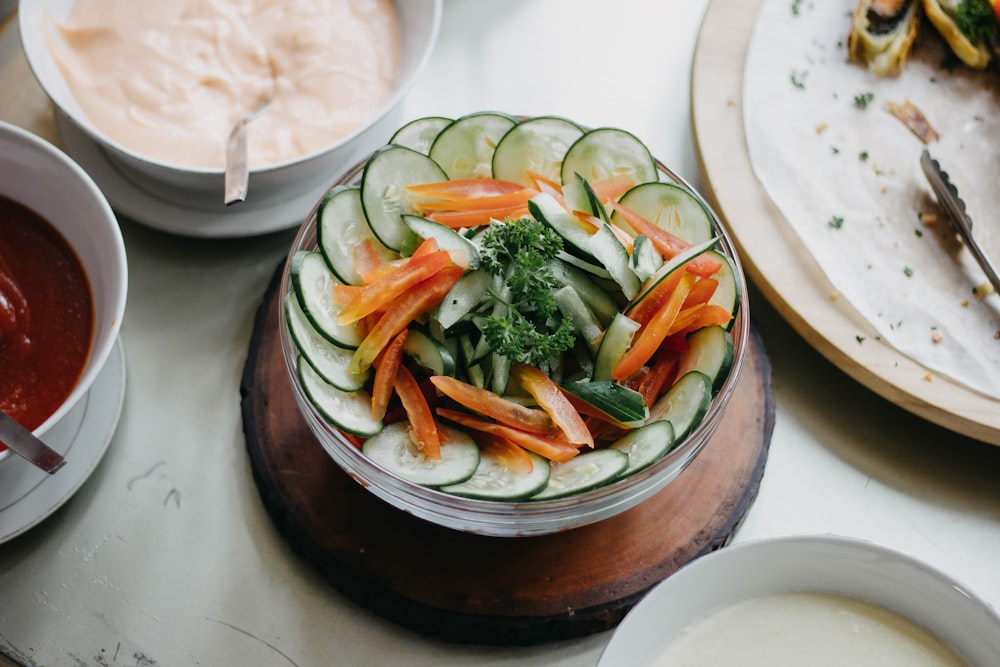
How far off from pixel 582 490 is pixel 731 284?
16.9 inches

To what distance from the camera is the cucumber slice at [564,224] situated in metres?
1.37

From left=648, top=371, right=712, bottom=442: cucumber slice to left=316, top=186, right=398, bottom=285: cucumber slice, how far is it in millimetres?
501

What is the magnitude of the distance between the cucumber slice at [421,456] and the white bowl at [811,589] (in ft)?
1.02

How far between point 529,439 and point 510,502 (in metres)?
0.10

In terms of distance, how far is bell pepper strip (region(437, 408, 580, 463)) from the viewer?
4.23ft

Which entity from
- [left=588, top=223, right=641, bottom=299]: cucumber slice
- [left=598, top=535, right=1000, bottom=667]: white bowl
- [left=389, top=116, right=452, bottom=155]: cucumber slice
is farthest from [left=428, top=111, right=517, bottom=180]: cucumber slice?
[left=598, top=535, right=1000, bottom=667]: white bowl

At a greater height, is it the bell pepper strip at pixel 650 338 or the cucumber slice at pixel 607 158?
the cucumber slice at pixel 607 158

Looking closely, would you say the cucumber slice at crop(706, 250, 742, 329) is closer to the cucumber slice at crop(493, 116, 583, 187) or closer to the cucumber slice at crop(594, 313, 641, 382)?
the cucumber slice at crop(594, 313, 641, 382)

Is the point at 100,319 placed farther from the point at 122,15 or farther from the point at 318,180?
the point at 122,15

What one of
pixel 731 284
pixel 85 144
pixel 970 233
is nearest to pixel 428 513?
pixel 731 284

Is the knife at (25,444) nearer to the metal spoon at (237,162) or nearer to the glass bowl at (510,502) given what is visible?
the glass bowl at (510,502)

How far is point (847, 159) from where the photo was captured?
6.50 feet

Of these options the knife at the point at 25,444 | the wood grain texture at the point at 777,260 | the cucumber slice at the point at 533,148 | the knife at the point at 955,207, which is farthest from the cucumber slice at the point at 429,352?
the knife at the point at 955,207

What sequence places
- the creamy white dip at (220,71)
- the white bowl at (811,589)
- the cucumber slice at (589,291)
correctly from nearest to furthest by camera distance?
the white bowl at (811,589)
the cucumber slice at (589,291)
the creamy white dip at (220,71)
